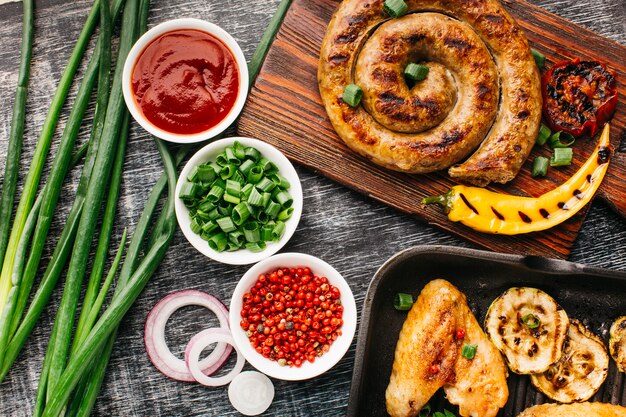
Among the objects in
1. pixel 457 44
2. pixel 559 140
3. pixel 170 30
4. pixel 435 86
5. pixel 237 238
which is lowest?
pixel 237 238

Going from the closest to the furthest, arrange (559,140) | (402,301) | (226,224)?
(226,224)
(402,301)
(559,140)

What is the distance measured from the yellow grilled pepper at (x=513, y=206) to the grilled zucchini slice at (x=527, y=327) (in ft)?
1.34

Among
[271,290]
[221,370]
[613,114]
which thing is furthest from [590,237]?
[221,370]

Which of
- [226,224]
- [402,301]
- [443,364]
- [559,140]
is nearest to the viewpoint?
[443,364]

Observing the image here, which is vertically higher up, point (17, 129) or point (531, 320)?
point (531, 320)

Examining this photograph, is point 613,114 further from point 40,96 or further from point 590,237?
point 40,96

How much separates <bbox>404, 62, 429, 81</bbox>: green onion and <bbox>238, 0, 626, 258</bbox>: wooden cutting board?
1.87 feet

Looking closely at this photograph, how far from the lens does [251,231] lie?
3443mm

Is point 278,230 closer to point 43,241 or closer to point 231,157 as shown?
point 231,157

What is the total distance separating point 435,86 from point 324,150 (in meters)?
0.76

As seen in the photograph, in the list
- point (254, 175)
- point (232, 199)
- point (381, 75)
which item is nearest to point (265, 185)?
point (254, 175)

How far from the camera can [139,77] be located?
3.39 metres

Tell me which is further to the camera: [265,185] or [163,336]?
[163,336]

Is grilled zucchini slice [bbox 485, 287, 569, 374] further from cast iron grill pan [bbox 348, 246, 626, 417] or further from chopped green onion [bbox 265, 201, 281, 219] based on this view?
chopped green onion [bbox 265, 201, 281, 219]
